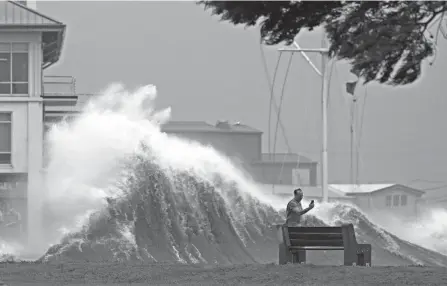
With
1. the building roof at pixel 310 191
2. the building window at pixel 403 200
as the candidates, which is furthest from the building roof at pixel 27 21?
the building window at pixel 403 200

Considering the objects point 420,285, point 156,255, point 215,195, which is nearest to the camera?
point 420,285

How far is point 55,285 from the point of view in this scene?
1441 centimetres

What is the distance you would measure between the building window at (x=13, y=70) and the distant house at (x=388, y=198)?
61.7 metres

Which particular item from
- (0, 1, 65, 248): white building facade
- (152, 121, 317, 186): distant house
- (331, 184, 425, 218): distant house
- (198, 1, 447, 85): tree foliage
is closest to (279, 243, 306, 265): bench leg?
(198, 1, 447, 85): tree foliage

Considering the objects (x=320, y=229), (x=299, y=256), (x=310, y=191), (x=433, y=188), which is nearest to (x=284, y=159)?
(x=310, y=191)

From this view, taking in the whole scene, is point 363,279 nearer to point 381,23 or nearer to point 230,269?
point 230,269

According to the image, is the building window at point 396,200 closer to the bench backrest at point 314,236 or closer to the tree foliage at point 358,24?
the bench backrest at point 314,236

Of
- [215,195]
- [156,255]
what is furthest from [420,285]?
[215,195]

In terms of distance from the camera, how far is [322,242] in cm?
1747

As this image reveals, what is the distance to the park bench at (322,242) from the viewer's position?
17.2m

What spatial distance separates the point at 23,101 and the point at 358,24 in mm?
40791

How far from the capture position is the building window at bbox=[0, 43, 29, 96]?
52344mm

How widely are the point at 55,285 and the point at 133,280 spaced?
128 centimetres

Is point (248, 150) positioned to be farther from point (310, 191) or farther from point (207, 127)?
point (310, 191)
